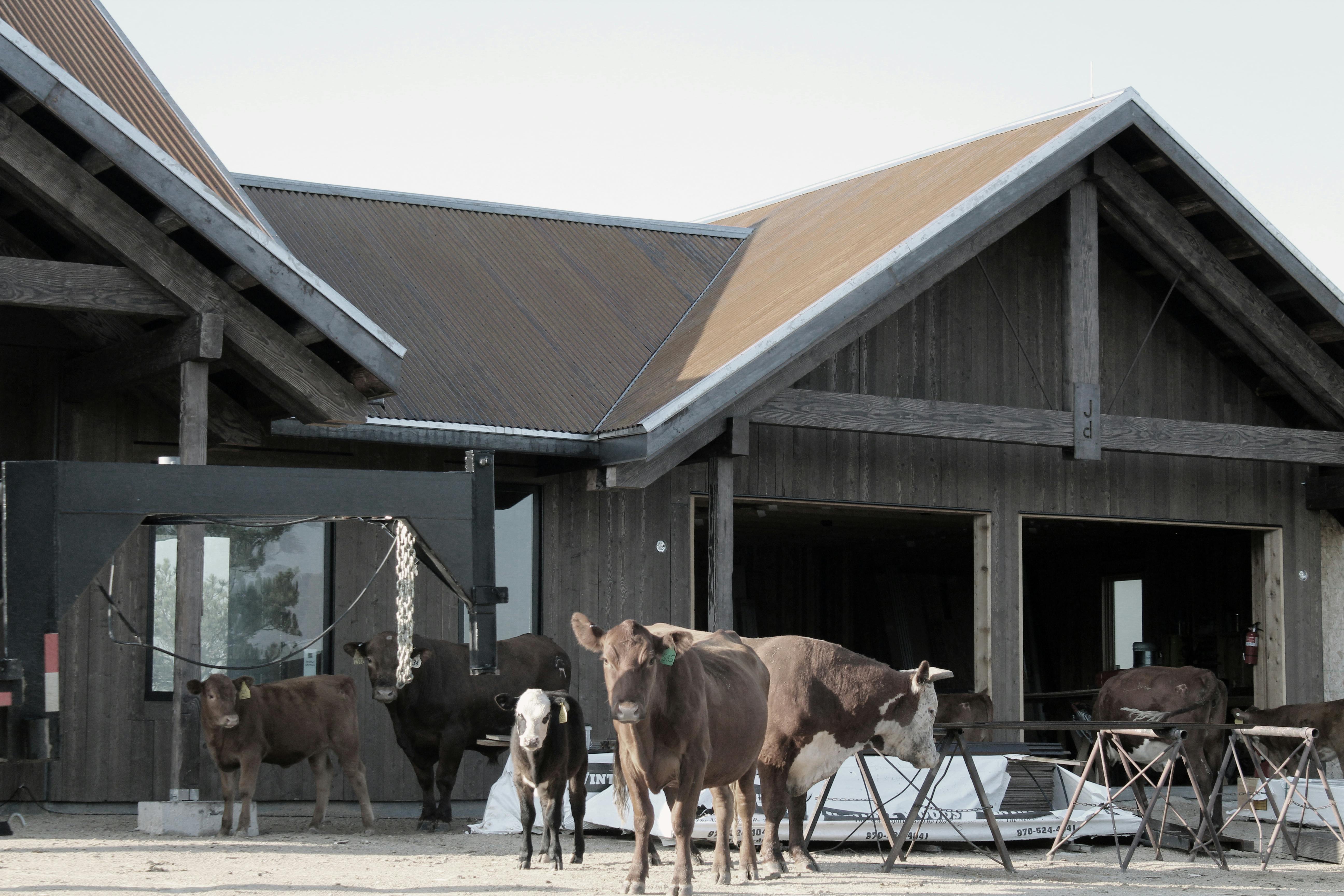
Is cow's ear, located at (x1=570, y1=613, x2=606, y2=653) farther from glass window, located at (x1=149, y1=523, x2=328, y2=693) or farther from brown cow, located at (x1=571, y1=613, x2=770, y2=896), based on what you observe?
glass window, located at (x1=149, y1=523, x2=328, y2=693)

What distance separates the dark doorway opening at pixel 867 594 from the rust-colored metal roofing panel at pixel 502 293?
6.40 metres

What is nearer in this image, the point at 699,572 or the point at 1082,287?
the point at 1082,287

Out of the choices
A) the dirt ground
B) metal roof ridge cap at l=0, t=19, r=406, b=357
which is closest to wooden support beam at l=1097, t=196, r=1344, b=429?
the dirt ground

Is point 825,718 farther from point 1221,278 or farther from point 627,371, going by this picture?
point 1221,278

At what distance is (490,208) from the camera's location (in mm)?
18594

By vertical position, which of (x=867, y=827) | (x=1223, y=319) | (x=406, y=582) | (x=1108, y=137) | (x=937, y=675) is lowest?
(x=867, y=827)

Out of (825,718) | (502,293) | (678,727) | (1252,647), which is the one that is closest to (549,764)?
(678,727)

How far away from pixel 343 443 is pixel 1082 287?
7.07 m

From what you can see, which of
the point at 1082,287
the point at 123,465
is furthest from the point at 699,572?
the point at 123,465

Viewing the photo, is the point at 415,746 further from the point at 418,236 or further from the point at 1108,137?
the point at 1108,137

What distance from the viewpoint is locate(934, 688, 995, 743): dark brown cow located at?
1594cm

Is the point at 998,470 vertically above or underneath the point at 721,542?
above

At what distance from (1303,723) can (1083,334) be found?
425 centimetres

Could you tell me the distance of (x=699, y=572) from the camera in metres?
20.3
